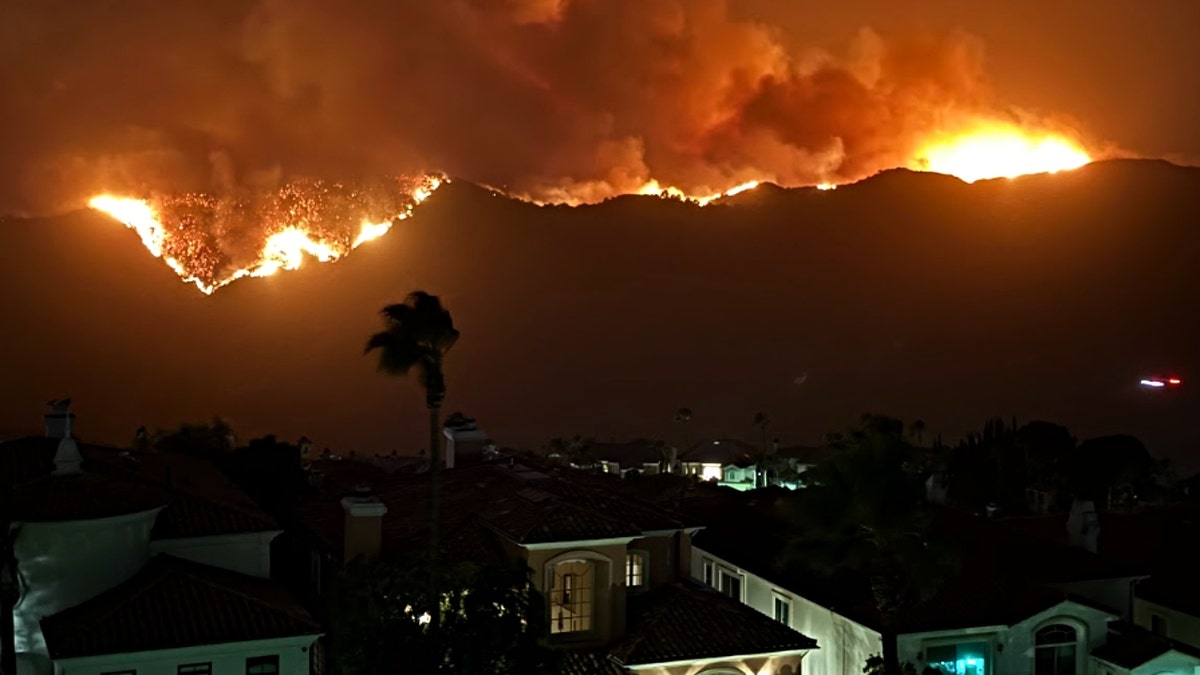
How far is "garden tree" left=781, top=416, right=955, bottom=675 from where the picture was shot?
1008 inches

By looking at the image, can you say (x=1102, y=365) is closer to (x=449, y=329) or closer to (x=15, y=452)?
(x=449, y=329)

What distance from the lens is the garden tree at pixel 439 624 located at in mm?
18047

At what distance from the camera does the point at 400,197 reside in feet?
210

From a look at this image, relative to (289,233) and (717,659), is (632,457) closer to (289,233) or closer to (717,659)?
(289,233)

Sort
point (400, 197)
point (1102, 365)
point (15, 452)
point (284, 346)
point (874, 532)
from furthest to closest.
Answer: point (1102, 365) → point (284, 346) → point (400, 197) → point (15, 452) → point (874, 532)

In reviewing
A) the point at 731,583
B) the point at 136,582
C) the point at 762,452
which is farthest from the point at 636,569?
the point at 762,452

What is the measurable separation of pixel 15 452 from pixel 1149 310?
7475cm

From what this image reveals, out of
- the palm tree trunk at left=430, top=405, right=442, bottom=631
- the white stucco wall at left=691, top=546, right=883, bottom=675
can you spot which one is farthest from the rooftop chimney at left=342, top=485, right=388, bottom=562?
the white stucco wall at left=691, top=546, right=883, bottom=675

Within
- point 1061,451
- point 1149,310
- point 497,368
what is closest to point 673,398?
point 497,368

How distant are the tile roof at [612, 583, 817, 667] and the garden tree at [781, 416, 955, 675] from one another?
5.54 feet

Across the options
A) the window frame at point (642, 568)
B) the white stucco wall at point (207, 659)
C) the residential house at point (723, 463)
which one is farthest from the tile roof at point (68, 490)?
the residential house at point (723, 463)

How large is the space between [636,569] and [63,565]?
43.6ft

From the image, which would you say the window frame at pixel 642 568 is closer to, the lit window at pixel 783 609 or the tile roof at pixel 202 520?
the lit window at pixel 783 609

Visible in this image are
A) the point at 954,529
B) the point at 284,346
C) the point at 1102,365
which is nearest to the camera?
the point at 954,529
